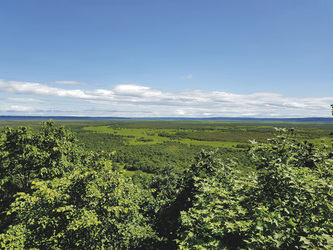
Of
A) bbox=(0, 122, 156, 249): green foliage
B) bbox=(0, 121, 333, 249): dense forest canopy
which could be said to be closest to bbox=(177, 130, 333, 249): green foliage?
bbox=(0, 121, 333, 249): dense forest canopy

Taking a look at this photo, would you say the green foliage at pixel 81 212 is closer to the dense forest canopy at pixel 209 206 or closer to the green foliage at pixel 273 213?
the dense forest canopy at pixel 209 206

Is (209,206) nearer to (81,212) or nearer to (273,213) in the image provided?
(273,213)

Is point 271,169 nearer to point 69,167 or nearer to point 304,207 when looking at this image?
point 304,207

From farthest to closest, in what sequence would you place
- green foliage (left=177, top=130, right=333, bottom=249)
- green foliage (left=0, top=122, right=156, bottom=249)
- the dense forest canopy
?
green foliage (left=0, top=122, right=156, bottom=249) → the dense forest canopy → green foliage (left=177, top=130, right=333, bottom=249)

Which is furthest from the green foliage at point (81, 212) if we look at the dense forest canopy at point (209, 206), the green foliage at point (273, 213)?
the green foliage at point (273, 213)

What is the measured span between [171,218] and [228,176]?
16.0 ft

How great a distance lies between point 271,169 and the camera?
6.32 m

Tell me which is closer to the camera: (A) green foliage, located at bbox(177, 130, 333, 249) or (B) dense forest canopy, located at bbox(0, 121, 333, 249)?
(A) green foliage, located at bbox(177, 130, 333, 249)

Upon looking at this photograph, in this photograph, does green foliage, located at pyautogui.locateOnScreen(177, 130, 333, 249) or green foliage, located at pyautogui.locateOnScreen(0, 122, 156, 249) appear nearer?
green foliage, located at pyautogui.locateOnScreen(177, 130, 333, 249)

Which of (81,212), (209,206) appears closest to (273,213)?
(209,206)

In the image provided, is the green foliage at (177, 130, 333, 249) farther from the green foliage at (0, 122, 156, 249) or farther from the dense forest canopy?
the green foliage at (0, 122, 156, 249)

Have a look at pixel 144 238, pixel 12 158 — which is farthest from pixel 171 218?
pixel 12 158

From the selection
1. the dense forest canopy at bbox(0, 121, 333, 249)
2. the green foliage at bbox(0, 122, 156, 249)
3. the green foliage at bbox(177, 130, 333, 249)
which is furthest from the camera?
the green foliage at bbox(0, 122, 156, 249)

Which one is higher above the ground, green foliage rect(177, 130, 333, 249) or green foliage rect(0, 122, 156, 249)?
green foliage rect(177, 130, 333, 249)
